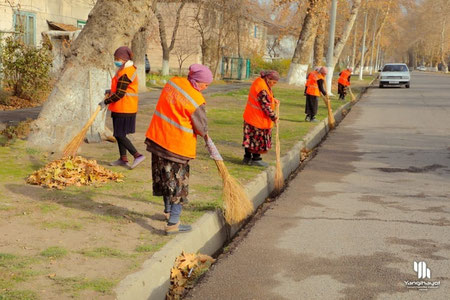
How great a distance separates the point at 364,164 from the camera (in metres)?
10.2

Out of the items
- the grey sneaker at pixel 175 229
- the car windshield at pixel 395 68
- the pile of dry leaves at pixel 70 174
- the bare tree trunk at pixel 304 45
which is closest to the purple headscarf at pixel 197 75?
the grey sneaker at pixel 175 229

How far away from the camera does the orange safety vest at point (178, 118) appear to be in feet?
17.6

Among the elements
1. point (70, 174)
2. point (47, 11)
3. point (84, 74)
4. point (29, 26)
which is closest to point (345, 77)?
point (47, 11)

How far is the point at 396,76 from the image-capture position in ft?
123

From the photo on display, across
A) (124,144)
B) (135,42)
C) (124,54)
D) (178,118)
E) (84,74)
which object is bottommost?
(124,144)

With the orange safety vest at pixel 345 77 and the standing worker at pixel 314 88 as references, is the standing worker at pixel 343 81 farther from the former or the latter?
the standing worker at pixel 314 88

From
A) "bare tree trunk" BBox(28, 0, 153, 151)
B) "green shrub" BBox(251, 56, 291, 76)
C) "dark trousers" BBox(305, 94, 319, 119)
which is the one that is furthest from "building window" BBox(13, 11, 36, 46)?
"green shrub" BBox(251, 56, 291, 76)

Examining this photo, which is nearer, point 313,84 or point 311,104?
point 313,84

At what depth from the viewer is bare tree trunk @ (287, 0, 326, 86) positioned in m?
28.6

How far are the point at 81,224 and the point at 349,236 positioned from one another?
8.36ft

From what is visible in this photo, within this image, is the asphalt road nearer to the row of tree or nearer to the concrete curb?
the concrete curb

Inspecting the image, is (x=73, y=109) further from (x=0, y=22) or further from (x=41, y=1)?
(x=41, y=1)

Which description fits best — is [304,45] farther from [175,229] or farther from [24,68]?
[175,229]

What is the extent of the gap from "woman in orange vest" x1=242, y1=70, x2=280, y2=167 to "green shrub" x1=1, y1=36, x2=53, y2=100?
8.76m
